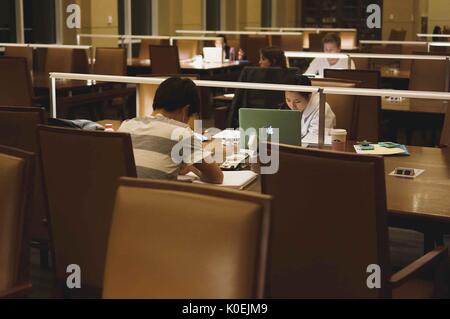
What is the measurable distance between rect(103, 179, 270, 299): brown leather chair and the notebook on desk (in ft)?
4.23

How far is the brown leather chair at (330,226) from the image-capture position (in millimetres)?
2234

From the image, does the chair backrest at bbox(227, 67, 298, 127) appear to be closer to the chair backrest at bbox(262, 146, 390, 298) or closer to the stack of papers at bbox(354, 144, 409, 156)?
the stack of papers at bbox(354, 144, 409, 156)

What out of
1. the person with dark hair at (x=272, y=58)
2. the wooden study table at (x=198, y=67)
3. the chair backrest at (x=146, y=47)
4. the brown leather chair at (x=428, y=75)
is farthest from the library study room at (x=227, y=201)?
the chair backrest at (x=146, y=47)

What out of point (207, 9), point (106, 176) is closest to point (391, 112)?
point (106, 176)

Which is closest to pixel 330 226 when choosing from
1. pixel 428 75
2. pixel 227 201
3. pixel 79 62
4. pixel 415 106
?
pixel 227 201

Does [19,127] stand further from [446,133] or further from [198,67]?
[198,67]

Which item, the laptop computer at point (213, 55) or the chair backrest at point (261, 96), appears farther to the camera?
the laptop computer at point (213, 55)

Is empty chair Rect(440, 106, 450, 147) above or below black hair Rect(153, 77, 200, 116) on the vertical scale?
below

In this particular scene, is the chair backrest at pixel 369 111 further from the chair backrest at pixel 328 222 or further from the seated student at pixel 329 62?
the chair backrest at pixel 328 222

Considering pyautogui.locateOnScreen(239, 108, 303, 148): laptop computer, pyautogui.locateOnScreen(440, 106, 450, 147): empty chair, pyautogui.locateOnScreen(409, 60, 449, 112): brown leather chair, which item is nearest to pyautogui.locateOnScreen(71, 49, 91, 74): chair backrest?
pyautogui.locateOnScreen(409, 60, 449, 112): brown leather chair

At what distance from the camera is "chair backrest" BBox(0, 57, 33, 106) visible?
5.71 metres

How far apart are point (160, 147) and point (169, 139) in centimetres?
5

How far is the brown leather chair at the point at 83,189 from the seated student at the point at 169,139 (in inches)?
11.3

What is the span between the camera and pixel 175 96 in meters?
3.16
